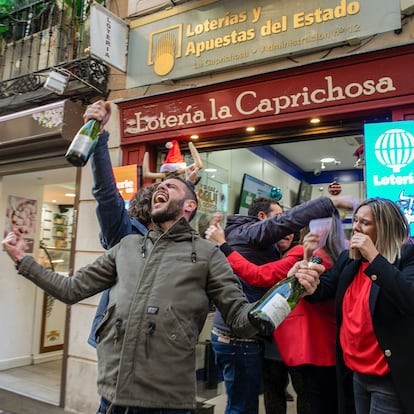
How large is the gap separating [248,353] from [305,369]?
386 mm

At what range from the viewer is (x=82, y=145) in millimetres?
2023

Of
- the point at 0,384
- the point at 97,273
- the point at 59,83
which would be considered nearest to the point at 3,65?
the point at 59,83

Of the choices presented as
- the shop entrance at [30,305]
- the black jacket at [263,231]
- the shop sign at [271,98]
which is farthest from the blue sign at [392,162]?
the shop entrance at [30,305]

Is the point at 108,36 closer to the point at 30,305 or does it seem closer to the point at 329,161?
the point at 329,161

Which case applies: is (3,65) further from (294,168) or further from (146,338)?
(146,338)

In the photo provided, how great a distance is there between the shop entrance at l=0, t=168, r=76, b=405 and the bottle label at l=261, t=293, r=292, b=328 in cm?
455

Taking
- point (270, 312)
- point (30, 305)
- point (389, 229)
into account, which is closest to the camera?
point (270, 312)

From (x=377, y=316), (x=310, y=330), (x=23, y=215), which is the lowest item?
(x=310, y=330)

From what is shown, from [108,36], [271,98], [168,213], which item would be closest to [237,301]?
[168,213]

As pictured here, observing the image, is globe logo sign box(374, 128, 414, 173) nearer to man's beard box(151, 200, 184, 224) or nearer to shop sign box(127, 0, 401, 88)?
shop sign box(127, 0, 401, 88)

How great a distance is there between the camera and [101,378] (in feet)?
6.03

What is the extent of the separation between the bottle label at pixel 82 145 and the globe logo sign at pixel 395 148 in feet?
7.52

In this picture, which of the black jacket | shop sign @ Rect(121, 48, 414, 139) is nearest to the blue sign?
shop sign @ Rect(121, 48, 414, 139)

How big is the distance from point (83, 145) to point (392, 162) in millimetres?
2383
